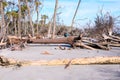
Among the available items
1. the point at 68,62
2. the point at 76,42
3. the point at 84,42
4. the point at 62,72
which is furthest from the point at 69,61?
the point at 84,42

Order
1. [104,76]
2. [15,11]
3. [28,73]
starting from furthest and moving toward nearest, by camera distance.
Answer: [15,11] → [28,73] → [104,76]

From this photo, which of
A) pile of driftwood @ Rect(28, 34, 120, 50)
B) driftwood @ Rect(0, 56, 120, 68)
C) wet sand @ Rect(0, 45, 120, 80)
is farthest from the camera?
pile of driftwood @ Rect(28, 34, 120, 50)

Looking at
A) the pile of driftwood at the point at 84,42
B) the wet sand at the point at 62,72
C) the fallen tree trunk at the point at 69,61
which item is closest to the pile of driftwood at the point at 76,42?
the pile of driftwood at the point at 84,42

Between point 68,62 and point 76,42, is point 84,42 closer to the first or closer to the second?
point 76,42

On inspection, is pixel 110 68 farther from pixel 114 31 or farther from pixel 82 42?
pixel 114 31

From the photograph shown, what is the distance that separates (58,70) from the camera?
7395 mm

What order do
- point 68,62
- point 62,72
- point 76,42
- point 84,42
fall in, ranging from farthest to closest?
point 84,42, point 76,42, point 68,62, point 62,72

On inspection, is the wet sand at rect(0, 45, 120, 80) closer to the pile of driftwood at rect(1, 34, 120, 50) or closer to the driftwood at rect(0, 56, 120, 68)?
the driftwood at rect(0, 56, 120, 68)

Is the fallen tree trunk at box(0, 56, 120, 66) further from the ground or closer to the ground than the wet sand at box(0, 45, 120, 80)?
further from the ground

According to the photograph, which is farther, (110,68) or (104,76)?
(110,68)

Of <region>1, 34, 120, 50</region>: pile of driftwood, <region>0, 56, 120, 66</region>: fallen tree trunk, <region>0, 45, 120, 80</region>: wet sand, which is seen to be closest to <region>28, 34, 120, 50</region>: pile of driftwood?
<region>1, 34, 120, 50</region>: pile of driftwood

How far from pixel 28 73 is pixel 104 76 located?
72.4 inches

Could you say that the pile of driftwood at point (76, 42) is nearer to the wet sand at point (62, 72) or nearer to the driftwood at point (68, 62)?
the driftwood at point (68, 62)

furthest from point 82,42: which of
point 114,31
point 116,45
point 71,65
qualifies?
point 114,31
